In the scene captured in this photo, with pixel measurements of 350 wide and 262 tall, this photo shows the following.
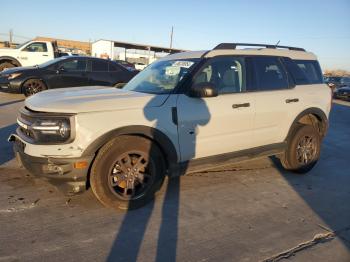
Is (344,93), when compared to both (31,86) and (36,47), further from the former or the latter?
(31,86)

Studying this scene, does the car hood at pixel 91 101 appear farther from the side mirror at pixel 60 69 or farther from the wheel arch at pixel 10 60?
the wheel arch at pixel 10 60

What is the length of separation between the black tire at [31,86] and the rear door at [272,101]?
8324 millimetres

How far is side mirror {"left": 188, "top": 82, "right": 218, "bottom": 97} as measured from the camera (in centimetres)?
434

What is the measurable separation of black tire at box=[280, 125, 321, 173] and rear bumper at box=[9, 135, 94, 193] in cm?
328

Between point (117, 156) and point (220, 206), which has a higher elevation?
point (117, 156)

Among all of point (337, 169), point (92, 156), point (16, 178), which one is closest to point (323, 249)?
point (92, 156)

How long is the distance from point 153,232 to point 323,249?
165 cm

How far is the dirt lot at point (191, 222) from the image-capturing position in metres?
3.32

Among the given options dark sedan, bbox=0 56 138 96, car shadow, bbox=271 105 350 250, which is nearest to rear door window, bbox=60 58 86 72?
dark sedan, bbox=0 56 138 96

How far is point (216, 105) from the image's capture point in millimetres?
4582

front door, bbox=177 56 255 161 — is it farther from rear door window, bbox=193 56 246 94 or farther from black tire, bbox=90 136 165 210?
black tire, bbox=90 136 165 210

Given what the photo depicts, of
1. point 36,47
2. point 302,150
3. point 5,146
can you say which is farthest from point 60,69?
point 302,150

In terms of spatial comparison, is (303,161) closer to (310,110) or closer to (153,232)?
(310,110)

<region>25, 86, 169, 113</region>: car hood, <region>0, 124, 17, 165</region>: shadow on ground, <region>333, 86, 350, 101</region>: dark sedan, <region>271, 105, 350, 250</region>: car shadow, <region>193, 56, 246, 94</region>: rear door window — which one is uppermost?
<region>193, 56, 246, 94</region>: rear door window
